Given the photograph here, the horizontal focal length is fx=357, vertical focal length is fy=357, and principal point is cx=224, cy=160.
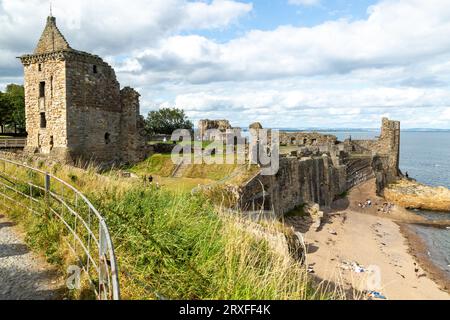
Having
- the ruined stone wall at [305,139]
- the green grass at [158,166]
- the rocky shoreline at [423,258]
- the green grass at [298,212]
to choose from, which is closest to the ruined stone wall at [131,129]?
the green grass at [158,166]

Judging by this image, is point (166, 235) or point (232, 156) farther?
point (232, 156)

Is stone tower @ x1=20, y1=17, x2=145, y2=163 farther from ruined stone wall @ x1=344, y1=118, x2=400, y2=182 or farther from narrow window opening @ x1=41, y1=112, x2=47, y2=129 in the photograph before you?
ruined stone wall @ x1=344, y1=118, x2=400, y2=182

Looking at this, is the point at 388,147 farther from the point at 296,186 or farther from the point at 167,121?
the point at 167,121

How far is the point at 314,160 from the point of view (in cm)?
3228

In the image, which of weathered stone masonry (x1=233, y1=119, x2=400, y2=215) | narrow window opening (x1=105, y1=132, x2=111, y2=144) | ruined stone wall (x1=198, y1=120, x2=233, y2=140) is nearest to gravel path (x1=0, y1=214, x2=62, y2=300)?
weathered stone masonry (x1=233, y1=119, x2=400, y2=215)

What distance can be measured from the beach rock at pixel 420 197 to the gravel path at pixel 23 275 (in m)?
40.4

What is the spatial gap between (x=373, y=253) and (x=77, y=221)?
20716 mm

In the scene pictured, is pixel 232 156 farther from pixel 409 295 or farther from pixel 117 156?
pixel 409 295

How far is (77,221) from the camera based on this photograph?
22.5 ft

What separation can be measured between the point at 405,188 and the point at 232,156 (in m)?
28.4

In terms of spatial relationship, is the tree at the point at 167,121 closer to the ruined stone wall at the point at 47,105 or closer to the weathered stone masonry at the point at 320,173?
the weathered stone masonry at the point at 320,173

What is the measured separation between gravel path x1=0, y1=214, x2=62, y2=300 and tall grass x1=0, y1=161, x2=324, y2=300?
0.80 ft

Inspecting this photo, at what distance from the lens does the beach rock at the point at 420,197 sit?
1522 inches
